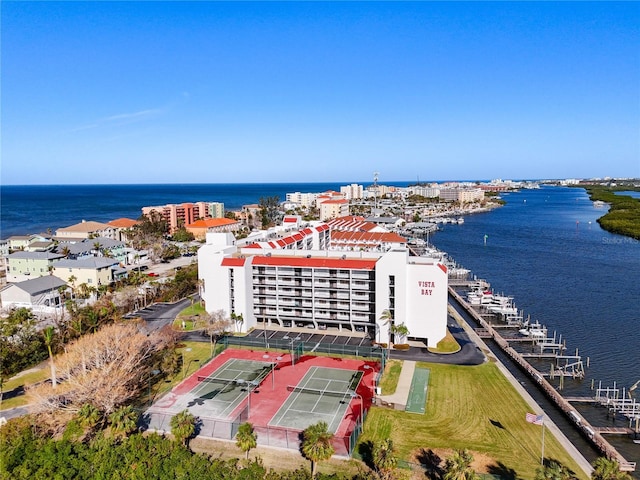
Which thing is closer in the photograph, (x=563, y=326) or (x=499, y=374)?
(x=499, y=374)

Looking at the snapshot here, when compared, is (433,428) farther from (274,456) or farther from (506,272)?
(506,272)

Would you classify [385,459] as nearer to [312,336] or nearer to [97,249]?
[312,336]

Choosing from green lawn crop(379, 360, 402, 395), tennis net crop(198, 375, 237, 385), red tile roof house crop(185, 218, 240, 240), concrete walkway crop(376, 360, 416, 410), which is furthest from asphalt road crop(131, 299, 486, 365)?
red tile roof house crop(185, 218, 240, 240)

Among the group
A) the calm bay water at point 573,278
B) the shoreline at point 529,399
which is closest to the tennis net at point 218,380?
the shoreline at point 529,399

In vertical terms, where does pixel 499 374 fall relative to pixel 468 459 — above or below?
below

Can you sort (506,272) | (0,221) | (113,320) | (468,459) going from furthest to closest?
(0,221) → (506,272) → (113,320) → (468,459)

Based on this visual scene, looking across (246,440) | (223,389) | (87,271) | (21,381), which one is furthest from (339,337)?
(87,271)

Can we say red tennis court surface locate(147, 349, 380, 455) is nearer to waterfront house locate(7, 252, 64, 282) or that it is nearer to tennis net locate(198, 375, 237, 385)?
tennis net locate(198, 375, 237, 385)

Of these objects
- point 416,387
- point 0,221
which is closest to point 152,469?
point 416,387

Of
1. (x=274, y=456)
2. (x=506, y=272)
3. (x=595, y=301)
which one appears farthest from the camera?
(x=506, y=272)
